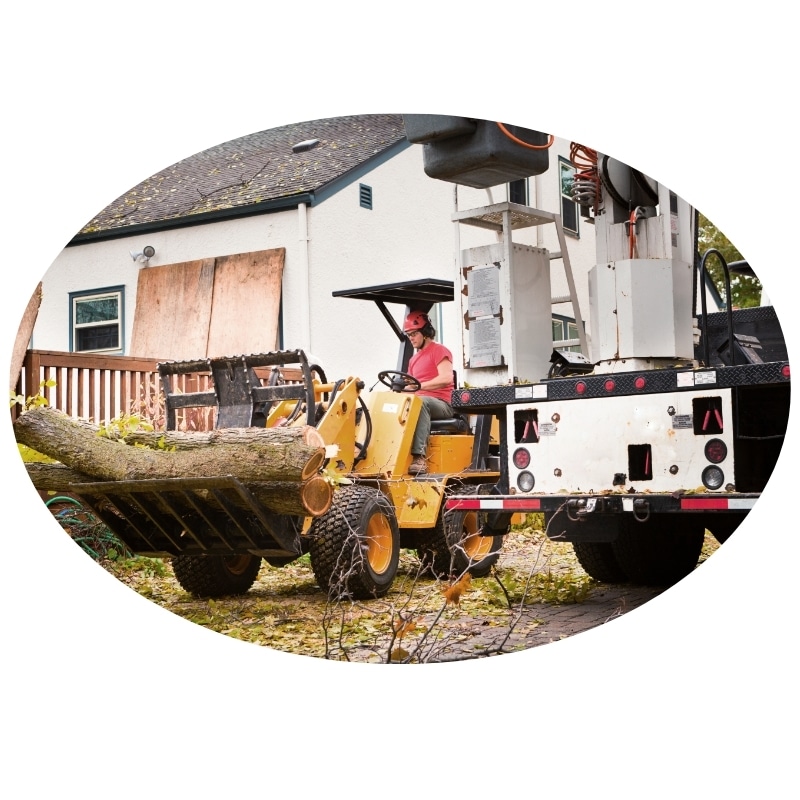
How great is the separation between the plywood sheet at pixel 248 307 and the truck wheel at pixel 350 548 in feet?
2.38

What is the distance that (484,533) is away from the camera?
4906 mm

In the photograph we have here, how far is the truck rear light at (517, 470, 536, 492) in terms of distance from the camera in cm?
461

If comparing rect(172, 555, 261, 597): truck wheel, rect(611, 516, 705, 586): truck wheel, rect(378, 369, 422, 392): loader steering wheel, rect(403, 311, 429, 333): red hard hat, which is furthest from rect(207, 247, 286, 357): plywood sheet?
rect(611, 516, 705, 586): truck wheel

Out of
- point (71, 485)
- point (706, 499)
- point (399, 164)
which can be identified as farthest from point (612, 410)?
point (71, 485)

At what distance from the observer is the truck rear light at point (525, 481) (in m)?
4.61

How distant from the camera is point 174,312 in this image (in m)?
4.87

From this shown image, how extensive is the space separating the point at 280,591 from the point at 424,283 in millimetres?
1385

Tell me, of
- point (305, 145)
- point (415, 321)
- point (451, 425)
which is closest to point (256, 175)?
point (305, 145)

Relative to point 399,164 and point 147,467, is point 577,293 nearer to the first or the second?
point 399,164

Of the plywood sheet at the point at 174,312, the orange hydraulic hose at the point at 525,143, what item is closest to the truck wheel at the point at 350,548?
the plywood sheet at the point at 174,312

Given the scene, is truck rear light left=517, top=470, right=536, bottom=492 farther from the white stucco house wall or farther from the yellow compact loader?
the white stucco house wall

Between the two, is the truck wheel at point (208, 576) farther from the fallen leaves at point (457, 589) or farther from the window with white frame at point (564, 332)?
Answer: the window with white frame at point (564, 332)

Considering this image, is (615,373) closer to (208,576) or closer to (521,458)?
(521,458)

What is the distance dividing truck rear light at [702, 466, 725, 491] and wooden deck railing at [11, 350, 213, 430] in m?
1.89
